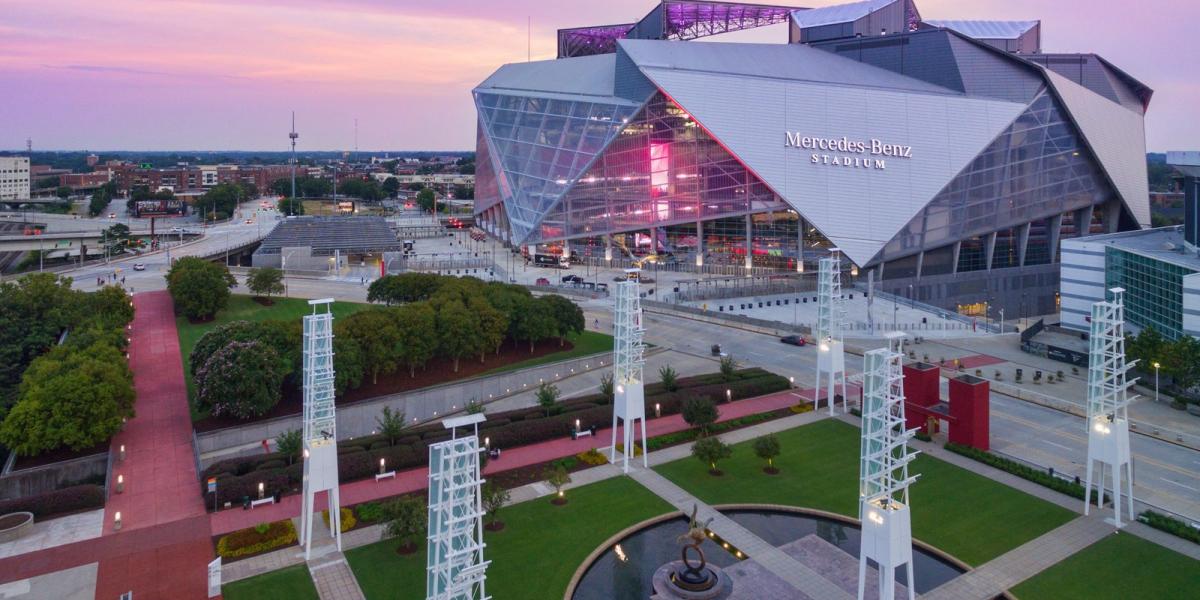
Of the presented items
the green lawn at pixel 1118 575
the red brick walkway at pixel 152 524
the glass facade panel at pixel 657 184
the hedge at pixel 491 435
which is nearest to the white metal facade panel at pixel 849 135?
the glass facade panel at pixel 657 184

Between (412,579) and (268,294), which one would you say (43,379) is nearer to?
(412,579)

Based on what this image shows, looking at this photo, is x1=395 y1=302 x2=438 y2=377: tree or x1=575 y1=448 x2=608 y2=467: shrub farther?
x1=395 y1=302 x2=438 y2=377: tree

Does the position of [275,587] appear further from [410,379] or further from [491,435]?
[410,379]

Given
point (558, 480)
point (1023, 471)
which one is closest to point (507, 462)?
point (558, 480)

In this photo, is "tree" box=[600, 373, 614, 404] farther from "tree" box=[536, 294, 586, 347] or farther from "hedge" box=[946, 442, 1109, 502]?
"hedge" box=[946, 442, 1109, 502]

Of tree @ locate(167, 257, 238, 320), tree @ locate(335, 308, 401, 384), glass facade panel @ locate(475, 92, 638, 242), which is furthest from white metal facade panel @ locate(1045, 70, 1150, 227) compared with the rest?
tree @ locate(167, 257, 238, 320)

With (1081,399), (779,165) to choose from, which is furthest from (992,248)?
(1081,399)

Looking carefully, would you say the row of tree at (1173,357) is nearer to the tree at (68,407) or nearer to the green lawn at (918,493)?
the green lawn at (918,493)
